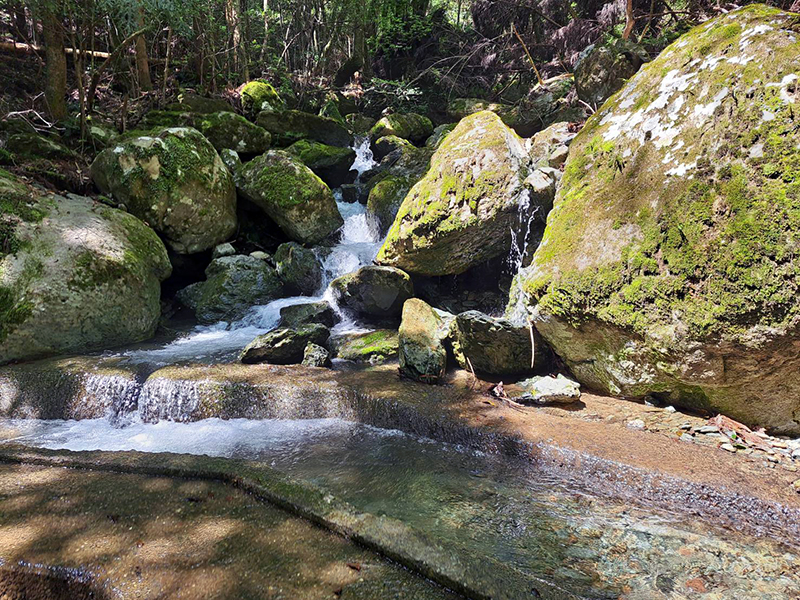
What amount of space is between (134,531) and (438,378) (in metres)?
3.87

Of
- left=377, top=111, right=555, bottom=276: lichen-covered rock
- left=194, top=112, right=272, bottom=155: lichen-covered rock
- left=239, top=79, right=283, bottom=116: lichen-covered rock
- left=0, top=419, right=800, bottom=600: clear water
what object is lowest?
left=0, top=419, right=800, bottom=600: clear water

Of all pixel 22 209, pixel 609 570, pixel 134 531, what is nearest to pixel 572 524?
pixel 609 570

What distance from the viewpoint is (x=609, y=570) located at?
8.19 ft

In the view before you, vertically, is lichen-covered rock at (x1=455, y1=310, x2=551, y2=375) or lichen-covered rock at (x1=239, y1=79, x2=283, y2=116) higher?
lichen-covered rock at (x1=239, y1=79, x2=283, y2=116)

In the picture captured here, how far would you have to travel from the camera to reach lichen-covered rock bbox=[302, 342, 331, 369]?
19.5 feet

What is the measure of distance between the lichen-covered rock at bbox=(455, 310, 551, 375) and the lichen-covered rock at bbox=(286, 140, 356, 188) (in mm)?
7760

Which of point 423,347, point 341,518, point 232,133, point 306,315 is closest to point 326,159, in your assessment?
point 232,133

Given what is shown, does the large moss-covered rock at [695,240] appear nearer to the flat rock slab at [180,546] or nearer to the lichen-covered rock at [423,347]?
the lichen-covered rock at [423,347]

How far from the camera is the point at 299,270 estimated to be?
8672mm

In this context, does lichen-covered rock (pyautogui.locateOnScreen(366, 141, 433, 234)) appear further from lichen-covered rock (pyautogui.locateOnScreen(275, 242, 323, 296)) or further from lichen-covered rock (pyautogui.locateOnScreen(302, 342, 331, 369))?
lichen-covered rock (pyautogui.locateOnScreen(302, 342, 331, 369))

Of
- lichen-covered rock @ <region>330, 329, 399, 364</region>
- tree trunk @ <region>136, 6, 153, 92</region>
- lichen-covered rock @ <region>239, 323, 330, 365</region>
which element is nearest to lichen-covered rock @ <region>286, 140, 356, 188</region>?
tree trunk @ <region>136, 6, 153, 92</region>

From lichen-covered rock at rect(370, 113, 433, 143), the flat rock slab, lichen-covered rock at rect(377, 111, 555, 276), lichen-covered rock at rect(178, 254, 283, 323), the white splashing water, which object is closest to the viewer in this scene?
the flat rock slab

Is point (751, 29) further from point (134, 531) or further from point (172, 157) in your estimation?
point (172, 157)

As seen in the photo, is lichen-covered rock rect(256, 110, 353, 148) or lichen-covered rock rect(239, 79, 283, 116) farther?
lichen-covered rock rect(239, 79, 283, 116)
